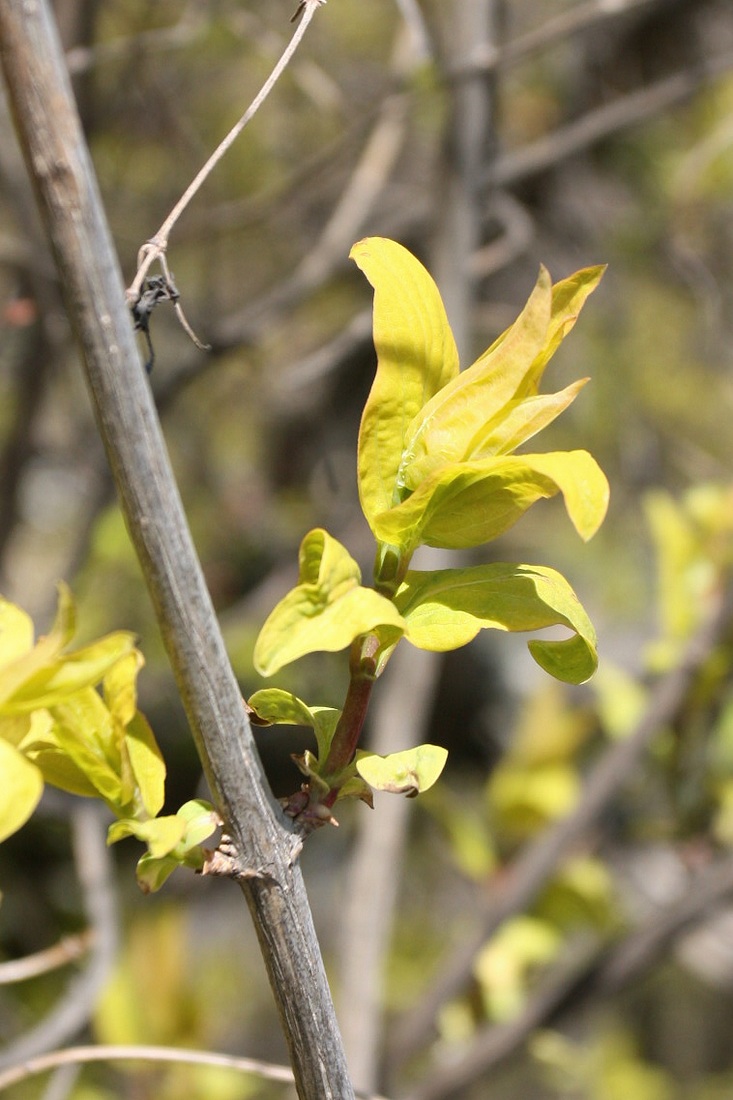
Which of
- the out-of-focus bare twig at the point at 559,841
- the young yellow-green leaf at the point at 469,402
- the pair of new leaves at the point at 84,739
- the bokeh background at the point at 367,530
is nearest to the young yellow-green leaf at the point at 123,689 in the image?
the pair of new leaves at the point at 84,739

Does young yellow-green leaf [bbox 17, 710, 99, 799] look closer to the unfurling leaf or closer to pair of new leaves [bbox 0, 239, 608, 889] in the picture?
pair of new leaves [bbox 0, 239, 608, 889]

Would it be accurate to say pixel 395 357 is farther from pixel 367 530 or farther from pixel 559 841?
pixel 367 530

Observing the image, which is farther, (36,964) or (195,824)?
(36,964)

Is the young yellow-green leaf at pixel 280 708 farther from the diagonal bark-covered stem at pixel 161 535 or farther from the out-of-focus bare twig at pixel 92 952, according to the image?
the out-of-focus bare twig at pixel 92 952

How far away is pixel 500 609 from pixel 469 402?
65 millimetres

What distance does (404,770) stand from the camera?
0.94 ft

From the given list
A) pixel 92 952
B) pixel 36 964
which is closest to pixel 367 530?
pixel 92 952

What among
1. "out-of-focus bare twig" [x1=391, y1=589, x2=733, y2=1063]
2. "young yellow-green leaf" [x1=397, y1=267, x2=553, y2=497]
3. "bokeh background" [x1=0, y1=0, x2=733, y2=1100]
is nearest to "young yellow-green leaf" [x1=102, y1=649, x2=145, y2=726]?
"young yellow-green leaf" [x1=397, y1=267, x2=553, y2=497]

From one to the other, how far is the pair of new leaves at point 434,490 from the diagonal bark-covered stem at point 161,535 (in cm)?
3

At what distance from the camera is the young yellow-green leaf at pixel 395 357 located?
0.94 ft

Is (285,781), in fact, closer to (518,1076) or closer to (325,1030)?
(518,1076)

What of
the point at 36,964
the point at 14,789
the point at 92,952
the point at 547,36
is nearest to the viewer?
the point at 14,789

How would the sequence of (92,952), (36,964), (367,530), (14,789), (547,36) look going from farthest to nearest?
(367,530) → (92,952) → (547,36) → (36,964) → (14,789)

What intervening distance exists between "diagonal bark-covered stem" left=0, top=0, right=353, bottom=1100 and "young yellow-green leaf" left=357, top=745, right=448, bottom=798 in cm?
3
